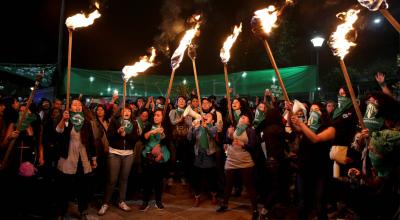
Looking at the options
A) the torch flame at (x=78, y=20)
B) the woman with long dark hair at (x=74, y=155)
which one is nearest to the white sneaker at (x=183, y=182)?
the woman with long dark hair at (x=74, y=155)

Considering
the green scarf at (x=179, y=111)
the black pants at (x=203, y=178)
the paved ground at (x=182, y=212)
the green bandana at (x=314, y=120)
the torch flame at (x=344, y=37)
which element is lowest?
the paved ground at (x=182, y=212)

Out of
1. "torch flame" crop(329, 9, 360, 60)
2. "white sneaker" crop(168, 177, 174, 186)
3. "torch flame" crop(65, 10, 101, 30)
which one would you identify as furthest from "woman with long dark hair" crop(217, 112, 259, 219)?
"torch flame" crop(65, 10, 101, 30)

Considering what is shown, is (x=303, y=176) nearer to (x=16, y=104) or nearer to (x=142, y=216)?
(x=142, y=216)

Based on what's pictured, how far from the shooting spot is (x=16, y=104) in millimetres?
6805

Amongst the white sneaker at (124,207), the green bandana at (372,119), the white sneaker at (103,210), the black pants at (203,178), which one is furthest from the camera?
the black pants at (203,178)

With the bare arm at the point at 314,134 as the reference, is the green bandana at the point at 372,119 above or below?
above

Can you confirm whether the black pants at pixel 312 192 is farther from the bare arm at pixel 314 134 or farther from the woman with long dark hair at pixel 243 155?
the woman with long dark hair at pixel 243 155

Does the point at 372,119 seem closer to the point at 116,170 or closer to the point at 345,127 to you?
the point at 345,127

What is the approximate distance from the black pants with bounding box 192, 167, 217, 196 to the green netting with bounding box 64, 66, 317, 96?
676 cm

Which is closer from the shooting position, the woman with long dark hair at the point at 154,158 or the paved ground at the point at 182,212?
the paved ground at the point at 182,212

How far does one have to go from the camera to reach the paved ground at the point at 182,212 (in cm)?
685

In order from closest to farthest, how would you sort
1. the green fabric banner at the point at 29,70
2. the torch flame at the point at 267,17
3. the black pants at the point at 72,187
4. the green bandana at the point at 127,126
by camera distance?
the torch flame at the point at 267,17 < the black pants at the point at 72,187 < the green bandana at the point at 127,126 < the green fabric banner at the point at 29,70

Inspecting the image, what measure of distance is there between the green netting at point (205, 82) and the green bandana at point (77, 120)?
765cm

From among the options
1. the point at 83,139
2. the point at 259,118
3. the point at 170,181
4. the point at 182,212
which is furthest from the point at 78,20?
the point at 170,181
